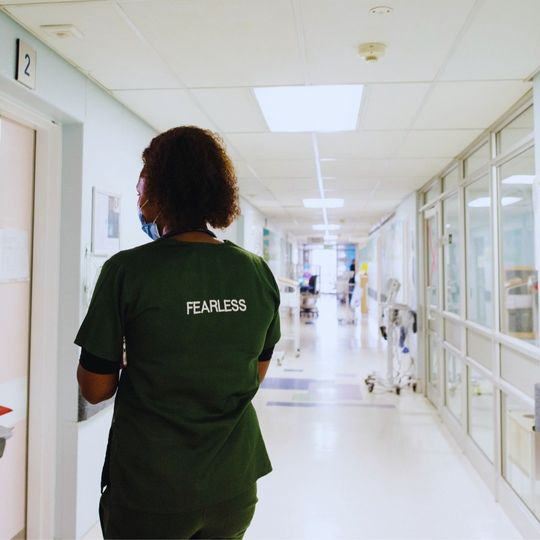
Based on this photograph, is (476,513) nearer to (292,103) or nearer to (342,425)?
(342,425)

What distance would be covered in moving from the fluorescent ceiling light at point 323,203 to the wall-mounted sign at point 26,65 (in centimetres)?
→ 552

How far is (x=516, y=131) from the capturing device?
121 inches

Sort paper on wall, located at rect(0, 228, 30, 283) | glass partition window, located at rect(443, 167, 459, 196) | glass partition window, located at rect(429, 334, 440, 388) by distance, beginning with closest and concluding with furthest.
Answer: paper on wall, located at rect(0, 228, 30, 283) → glass partition window, located at rect(443, 167, 459, 196) → glass partition window, located at rect(429, 334, 440, 388)

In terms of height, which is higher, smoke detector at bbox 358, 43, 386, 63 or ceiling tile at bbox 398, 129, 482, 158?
ceiling tile at bbox 398, 129, 482, 158

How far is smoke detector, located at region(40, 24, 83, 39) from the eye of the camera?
2.02 meters

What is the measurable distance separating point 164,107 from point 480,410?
371 cm

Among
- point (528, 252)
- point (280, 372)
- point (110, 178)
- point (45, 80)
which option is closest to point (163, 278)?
point (45, 80)

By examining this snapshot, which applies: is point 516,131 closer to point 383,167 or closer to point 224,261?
point 383,167

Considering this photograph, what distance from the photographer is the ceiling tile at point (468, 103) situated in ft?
8.82

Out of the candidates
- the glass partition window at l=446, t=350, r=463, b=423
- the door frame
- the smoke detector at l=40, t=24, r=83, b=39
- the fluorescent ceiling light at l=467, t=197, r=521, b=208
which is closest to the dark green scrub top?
the smoke detector at l=40, t=24, r=83, b=39

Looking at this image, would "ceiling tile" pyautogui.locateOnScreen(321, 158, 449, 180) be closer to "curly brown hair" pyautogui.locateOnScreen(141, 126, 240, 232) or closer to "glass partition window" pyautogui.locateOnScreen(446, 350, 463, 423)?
"glass partition window" pyautogui.locateOnScreen(446, 350, 463, 423)

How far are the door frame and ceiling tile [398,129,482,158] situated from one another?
254 cm

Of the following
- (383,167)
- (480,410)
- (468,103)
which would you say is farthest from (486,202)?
(480,410)

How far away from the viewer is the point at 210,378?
1024mm
